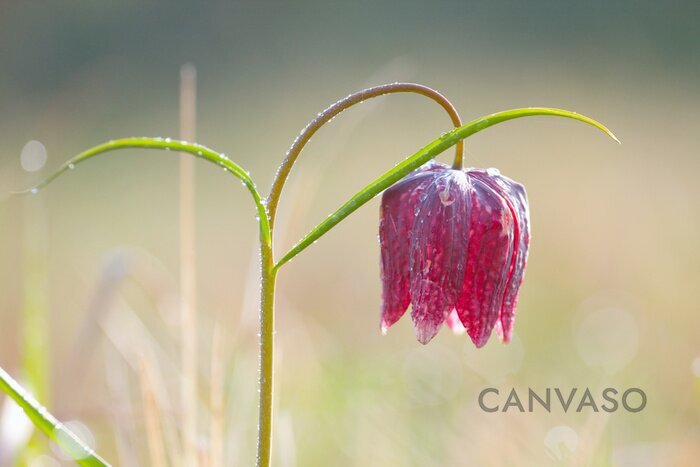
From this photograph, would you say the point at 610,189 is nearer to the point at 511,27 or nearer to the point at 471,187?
the point at 471,187

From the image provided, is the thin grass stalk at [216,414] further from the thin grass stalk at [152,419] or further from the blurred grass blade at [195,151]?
the blurred grass blade at [195,151]

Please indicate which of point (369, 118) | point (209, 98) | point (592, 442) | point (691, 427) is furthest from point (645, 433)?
point (209, 98)

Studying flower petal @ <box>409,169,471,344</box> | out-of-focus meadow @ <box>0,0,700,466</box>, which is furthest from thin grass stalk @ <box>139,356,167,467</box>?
flower petal @ <box>409,169,471,344</box>

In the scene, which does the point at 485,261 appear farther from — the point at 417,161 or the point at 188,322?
the point at 188,322

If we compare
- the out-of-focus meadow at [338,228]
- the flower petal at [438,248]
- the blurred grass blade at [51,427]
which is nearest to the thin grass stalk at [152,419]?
the out-of-focus meadow at [338,228]

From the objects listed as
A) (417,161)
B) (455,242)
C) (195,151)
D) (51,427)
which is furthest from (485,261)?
(51,427)

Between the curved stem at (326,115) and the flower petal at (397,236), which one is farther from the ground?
the curved stem at (326,115)
